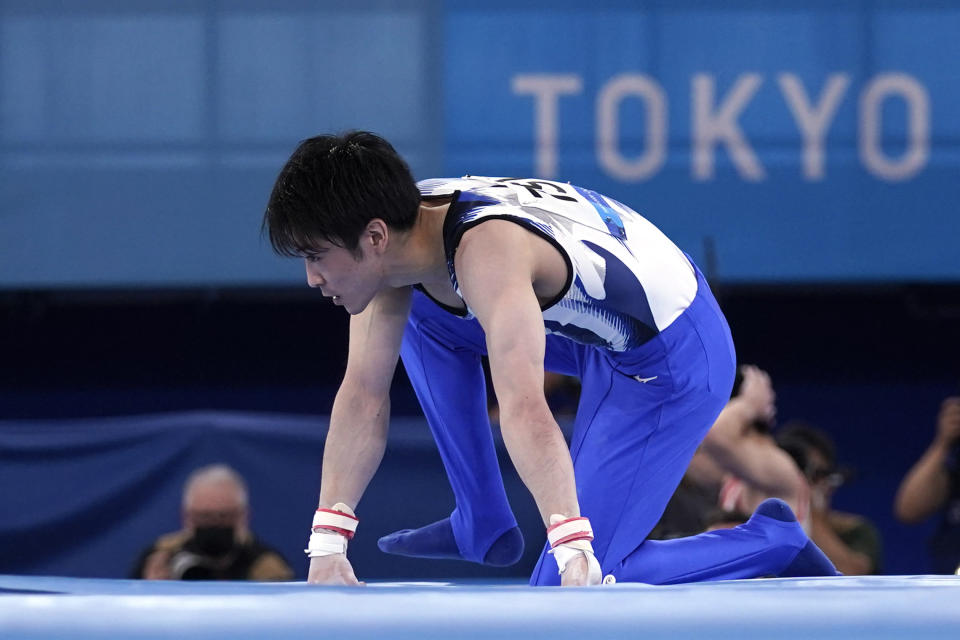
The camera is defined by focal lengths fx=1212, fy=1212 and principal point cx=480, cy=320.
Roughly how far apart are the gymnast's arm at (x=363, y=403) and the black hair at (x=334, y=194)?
0.32 m

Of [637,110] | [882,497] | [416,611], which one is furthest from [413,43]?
[416,611]

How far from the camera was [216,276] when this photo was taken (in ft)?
16.4

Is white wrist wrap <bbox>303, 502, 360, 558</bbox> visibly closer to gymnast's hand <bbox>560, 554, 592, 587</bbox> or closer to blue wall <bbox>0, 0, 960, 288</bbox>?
gymnast's hand <bbox>560, 554, 592, 587</bbox>

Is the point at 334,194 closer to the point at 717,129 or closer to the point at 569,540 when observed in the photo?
the point at 569,540

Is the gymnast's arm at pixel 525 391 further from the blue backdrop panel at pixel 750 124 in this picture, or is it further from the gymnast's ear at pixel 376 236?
the blue backdrop panel at pixel 750 124

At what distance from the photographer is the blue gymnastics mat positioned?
1.42 metres

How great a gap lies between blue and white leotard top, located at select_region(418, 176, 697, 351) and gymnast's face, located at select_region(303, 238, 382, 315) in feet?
0.46

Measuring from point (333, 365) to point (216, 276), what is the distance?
1.20 meters

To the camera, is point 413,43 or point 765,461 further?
point 413,43

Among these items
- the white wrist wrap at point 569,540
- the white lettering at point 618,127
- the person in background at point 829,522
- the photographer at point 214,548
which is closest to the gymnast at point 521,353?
the white wrist wrap at point 569,540

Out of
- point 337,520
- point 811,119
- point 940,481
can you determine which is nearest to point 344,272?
point 337,520

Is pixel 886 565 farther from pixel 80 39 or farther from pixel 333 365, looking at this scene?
pixel 80 39

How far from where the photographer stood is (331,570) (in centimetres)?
225

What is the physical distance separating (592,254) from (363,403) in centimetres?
54
